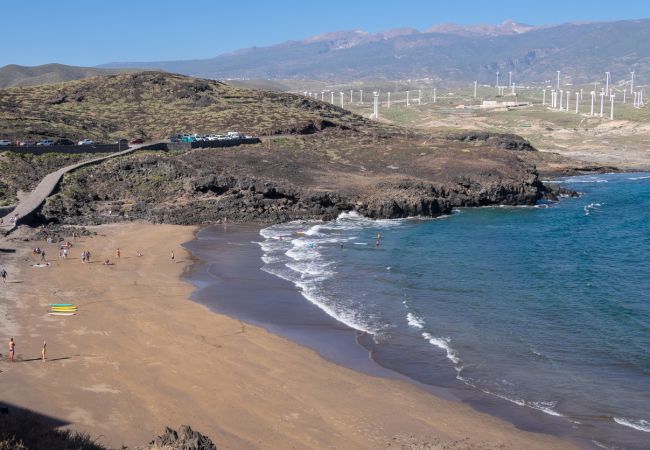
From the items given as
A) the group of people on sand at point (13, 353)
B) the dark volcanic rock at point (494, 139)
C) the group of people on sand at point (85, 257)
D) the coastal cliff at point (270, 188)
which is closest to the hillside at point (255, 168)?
the coastal cliff at point (270, 188)

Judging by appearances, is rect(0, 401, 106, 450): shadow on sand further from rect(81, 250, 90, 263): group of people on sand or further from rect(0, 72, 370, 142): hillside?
rect(0, 72, 370, 142): hillside

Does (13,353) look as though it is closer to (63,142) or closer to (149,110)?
(63,142)

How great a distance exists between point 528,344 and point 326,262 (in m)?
18.2

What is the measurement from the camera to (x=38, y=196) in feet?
200

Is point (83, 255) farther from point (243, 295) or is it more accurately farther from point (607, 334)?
point (607, 334)

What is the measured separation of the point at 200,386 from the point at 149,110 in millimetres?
88139

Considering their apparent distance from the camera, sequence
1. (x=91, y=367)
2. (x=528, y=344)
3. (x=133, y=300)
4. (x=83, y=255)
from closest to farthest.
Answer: (x=91, y=367), (x=528, y=344), (x=133, y=300), (x=83, y=255)

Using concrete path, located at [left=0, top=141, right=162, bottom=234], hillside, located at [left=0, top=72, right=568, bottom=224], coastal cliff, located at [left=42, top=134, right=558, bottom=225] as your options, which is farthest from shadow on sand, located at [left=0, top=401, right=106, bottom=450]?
hillside, located at [left=0, top=72, right=568, bottom=224]

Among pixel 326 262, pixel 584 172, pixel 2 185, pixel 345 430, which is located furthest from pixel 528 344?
pixel 584 172

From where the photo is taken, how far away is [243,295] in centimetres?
3884

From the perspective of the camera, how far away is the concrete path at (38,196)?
53.1m

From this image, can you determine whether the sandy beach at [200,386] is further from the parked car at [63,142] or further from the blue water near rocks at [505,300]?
the parked car at [63,142]

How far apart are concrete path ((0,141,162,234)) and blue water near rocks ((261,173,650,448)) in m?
17.6

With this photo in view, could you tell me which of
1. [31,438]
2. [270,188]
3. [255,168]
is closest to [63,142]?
[255,168]
